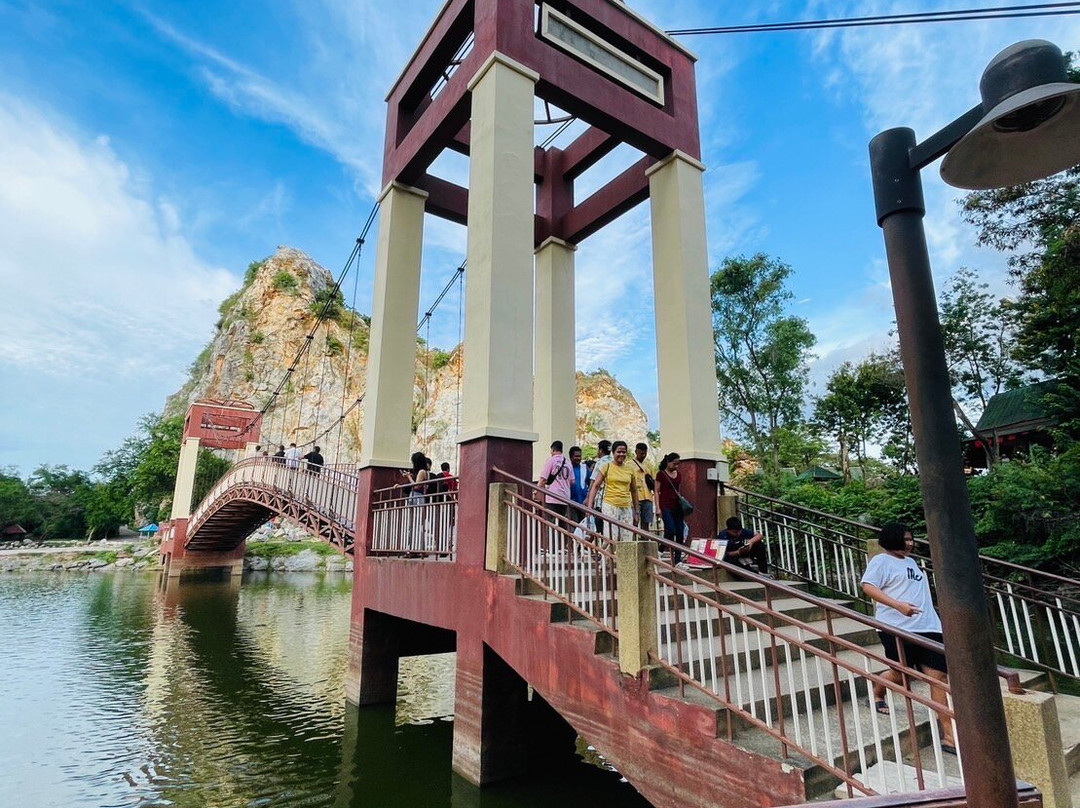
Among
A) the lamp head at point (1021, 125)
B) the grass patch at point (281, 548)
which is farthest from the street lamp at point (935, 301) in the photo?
the grass patch at point (281, 548)

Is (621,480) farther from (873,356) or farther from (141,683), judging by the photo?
(873,356)

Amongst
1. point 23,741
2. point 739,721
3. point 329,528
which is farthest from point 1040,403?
point 23,741

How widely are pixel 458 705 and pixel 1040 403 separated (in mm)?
11819

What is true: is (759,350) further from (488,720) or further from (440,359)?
(440,359)

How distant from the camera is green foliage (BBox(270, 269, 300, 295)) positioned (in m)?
55.8

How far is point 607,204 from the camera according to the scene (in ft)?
31.0

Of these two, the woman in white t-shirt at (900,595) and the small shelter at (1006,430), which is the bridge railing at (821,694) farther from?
the small shelter at (1006,430)

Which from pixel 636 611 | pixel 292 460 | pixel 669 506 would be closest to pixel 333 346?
pixel 292 460

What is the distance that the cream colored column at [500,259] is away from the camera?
6098mm

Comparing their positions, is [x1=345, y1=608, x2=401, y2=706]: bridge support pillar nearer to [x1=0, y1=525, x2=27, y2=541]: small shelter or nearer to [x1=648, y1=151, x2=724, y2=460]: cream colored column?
[x1=648, y1=151, x2=724, y2=460]: cream colored column

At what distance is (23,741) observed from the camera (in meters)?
6.66

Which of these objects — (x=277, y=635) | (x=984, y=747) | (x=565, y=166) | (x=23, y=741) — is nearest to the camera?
(x=984, y=747)

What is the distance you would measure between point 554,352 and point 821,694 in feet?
23.9

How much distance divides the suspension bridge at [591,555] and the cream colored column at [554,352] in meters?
0.04
